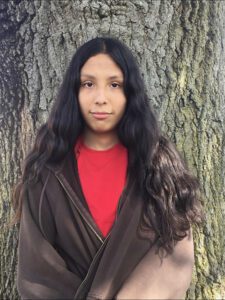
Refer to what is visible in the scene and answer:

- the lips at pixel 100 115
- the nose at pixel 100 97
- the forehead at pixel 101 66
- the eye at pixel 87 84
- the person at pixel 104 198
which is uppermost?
the forehead at pixel 101 66

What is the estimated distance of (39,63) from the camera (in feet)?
9.52

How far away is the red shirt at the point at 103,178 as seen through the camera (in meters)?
2.44

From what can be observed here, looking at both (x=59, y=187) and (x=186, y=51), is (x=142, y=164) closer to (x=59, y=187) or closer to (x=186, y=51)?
(x=59, y=187)

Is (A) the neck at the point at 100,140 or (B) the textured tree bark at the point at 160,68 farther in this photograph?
(B) the textured tree bark at the point at 160,68

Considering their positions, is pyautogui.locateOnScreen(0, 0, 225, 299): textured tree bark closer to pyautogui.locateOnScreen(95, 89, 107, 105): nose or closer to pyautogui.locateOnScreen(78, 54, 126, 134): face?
pyautogui.locateOnScreen(78, 54, 126, 134): face

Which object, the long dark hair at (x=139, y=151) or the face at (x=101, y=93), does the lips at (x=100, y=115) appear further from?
the long dark hair at (x=139, y=151)

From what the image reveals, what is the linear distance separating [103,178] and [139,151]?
21cm

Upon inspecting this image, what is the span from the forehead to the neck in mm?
305

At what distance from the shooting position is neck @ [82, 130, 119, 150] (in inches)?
99.6

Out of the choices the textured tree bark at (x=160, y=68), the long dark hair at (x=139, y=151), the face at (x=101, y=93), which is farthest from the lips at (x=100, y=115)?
the textured tree bark at (x=160, y=68)

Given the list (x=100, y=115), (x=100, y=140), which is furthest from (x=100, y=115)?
(x=100, y=140)

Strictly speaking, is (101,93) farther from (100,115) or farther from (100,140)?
(100,140)

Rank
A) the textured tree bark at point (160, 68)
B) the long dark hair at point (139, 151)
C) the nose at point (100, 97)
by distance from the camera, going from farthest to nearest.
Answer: the textured tree bark at point (160, 68) → the long dark hair at point (139, 151) → the nose at point (100, 97)

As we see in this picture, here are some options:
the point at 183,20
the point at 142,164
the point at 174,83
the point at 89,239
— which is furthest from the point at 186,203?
the point at 183,20
